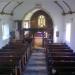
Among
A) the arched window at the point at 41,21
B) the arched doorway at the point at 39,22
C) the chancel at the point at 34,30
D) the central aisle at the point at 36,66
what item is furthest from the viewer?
the arched window at the point at 41,21

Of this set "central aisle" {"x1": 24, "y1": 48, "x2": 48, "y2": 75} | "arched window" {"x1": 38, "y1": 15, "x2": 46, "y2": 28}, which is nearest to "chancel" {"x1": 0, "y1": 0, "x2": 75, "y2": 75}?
"central aisle" {"x1": 24, "y1": 48, "x2": 48, "y2": 75}

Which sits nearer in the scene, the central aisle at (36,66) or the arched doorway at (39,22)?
the central aisle at (36,66)

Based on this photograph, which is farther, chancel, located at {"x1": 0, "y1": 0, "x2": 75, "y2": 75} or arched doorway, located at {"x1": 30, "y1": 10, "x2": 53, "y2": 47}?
arched doorway, located at {"x1": 30, "y1": 10, "x2": 53, "y2": 47}

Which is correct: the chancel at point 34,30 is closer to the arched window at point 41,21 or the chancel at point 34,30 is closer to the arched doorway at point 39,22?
the arched doorway at point 39,22

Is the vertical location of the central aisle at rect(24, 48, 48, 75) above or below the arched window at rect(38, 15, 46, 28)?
below

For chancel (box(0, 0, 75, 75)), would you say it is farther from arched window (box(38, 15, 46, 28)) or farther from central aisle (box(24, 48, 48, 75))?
arched window (box(38, 15, 46, 28))

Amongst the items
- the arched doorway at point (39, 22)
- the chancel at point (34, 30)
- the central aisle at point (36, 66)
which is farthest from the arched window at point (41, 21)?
the central aisle at point (36, 66)

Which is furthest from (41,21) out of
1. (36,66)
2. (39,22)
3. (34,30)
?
(36,66)

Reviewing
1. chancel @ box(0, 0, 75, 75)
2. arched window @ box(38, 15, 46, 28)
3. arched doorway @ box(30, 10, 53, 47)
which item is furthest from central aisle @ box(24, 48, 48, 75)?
arched window @ box(38, 15, 46, 28)

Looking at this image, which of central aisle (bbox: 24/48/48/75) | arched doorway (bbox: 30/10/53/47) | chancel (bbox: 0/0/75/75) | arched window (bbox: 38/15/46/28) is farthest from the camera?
arched window (bbox: 38/15/46/28)

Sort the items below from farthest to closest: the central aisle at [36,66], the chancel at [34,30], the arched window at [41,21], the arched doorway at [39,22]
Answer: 1. the arched window at [41,21]
2. the arched doorway at [39,22]
3. the chancel at [34,30]
4. the central aisle at [36,66]

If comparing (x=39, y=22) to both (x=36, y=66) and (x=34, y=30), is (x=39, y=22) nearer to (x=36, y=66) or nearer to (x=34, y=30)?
(x=34, y=30)

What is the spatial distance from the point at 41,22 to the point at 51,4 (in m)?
4.90

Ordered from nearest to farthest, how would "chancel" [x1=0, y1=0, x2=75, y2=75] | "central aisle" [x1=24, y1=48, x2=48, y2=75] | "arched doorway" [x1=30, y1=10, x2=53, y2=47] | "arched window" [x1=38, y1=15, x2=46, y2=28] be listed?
1. "central aisle" [x1=24, y1=48, x2=48, y2=75]
2. "chancel" [x1=0, y1=0, x2=75, y2=75]
3. "arched doorway" [x1=30, y1=10, x2=53, y2=47]
4. "arched window" [x1=38, y1=15, x2=46, y2=28]
